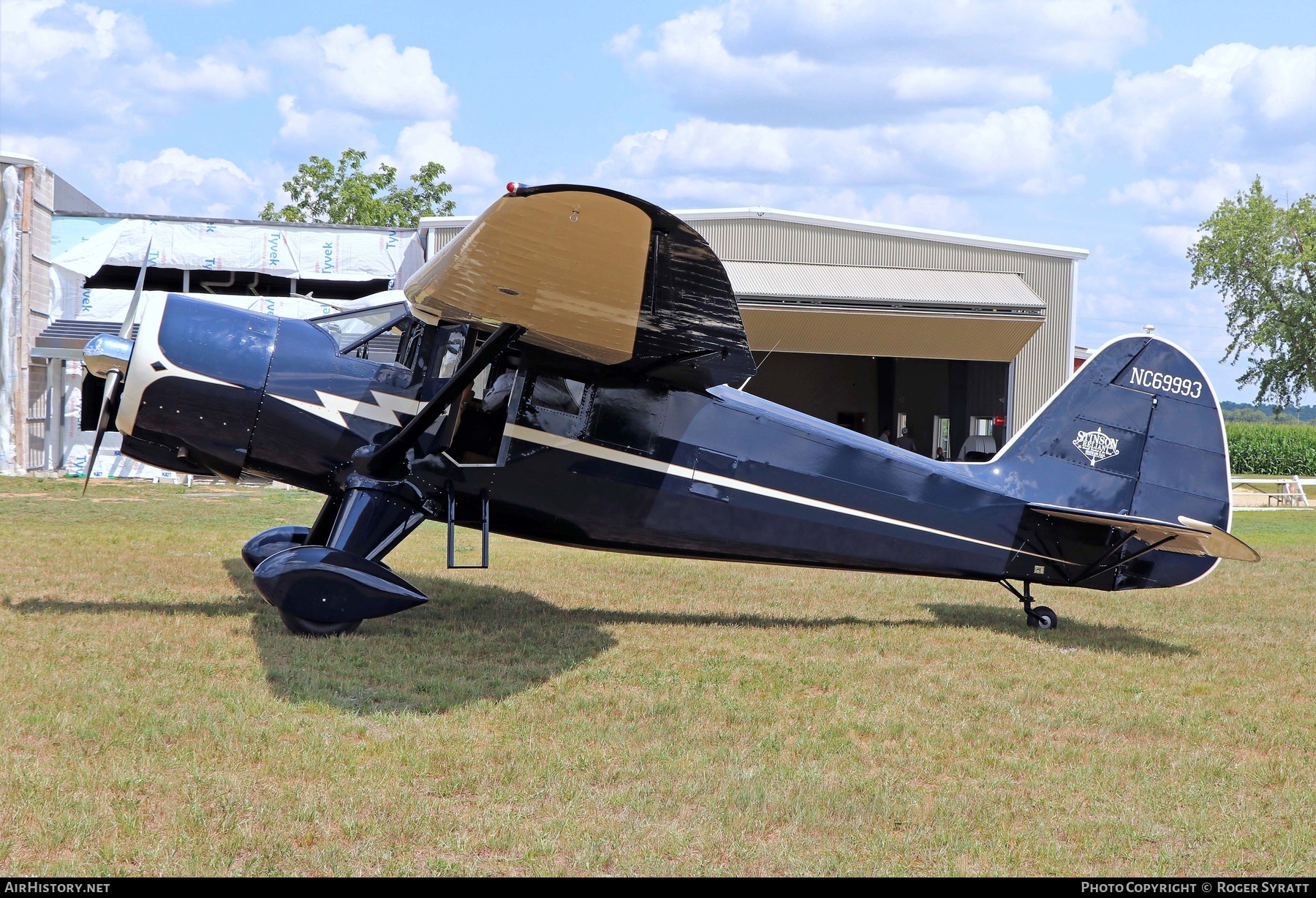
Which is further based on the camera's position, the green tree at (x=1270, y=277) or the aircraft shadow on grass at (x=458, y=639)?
the green tree at (x=1270, y=277)

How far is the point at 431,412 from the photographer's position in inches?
278

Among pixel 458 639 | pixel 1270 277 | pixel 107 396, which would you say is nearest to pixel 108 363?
A: pixel 107 396

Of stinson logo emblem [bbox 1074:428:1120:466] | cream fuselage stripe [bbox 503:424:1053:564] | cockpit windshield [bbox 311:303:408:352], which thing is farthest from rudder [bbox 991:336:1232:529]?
cockpit windshield [bbox 311:303:408:352]

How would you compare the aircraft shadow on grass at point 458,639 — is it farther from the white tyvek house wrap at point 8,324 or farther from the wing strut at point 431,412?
the white tyvek house wrap at point 8,324

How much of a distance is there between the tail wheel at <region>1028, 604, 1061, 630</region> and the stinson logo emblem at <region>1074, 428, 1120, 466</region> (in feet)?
4.35

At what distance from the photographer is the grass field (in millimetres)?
3809

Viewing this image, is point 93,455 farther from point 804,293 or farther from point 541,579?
point 804,293

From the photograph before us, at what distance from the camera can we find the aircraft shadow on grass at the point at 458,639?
587 cm

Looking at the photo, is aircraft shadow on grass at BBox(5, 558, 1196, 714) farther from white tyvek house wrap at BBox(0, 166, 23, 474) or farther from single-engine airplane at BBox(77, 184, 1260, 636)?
white tyvek house wrap at BBox(0, 166, 23, 474)

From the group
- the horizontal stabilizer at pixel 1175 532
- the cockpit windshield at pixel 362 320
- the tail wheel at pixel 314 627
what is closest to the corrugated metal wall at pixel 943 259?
the horizontal stabilizer at pixel 1175 532

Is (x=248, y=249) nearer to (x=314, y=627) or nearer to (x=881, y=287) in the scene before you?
(x=881, y=287)

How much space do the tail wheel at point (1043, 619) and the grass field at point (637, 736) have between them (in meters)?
0.20

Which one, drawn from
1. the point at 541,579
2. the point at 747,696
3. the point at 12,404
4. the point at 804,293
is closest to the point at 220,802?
the point at 747,696

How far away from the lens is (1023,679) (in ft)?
22.2
